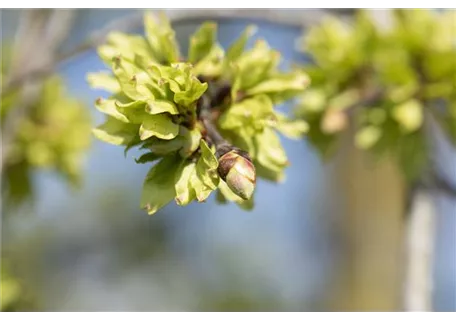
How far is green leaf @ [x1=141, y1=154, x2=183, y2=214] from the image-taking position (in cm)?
96

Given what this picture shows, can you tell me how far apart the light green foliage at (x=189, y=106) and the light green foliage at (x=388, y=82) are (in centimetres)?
45

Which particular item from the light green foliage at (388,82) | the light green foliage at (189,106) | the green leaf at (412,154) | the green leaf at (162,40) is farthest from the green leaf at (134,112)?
the green leaf at (412,154)

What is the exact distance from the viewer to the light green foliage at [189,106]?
945 millimetres

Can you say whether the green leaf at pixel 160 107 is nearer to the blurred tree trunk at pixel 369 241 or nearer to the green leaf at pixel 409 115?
the green leaf at pixel 409 115

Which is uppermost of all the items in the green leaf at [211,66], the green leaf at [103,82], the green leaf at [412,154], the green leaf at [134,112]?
the green leaf at [412,154]

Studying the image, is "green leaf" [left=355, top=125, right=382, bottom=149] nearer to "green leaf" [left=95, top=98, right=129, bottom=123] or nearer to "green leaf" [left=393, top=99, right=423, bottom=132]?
"green leaf" [left=393, top=99, right=423, bottom=132]

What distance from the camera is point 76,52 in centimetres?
144

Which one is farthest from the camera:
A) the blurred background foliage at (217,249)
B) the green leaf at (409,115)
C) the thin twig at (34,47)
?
the blurred background foliage at (217,249)

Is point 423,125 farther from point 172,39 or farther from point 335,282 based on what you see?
point 335,282

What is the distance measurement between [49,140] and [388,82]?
890mm

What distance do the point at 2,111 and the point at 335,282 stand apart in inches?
151

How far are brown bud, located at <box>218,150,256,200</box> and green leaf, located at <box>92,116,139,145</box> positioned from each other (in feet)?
0.65

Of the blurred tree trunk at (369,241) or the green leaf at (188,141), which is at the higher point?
the blurred tree trunk at (369,241)

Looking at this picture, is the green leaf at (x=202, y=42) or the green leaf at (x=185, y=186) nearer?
the green leaf at (x=185, y=186)
